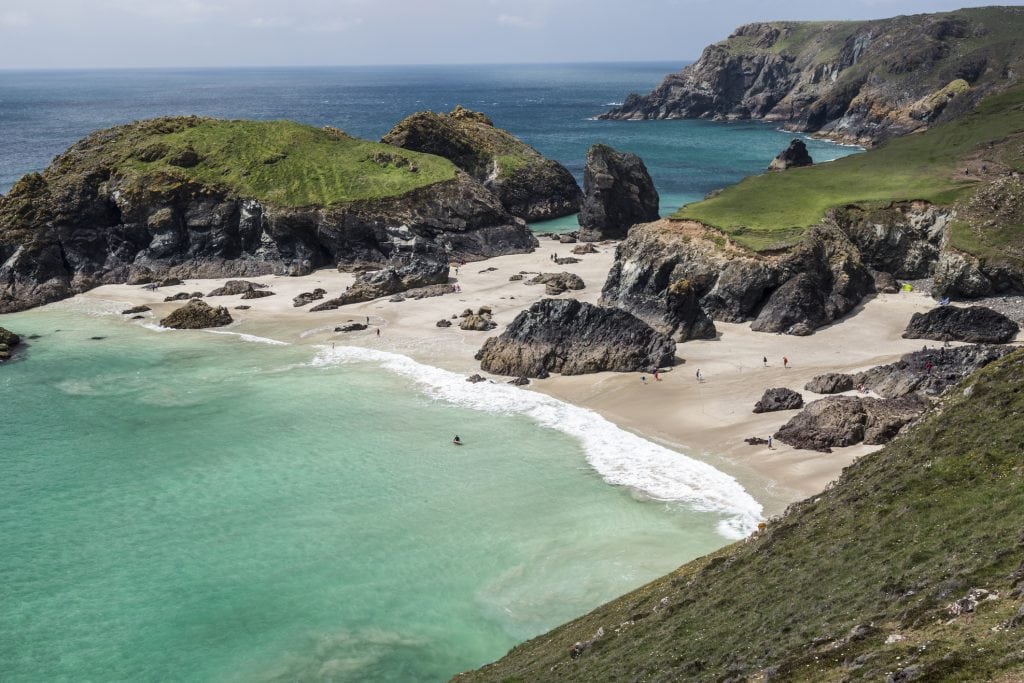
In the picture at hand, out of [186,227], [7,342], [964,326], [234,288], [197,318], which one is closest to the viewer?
[964,326]

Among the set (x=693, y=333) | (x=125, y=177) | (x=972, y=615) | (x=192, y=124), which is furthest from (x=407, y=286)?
(x=972, y=615)

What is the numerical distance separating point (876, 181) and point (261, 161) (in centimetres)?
6943

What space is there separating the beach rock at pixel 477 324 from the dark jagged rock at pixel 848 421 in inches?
1189

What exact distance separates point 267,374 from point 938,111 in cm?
16506

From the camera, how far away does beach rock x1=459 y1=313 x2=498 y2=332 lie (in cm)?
7431

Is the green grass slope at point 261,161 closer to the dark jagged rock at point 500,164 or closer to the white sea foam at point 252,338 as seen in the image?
the dark jagged rock at point 500,164

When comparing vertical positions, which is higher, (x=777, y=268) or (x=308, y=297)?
(x=777, y=268)

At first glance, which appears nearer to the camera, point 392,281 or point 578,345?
point 578,345

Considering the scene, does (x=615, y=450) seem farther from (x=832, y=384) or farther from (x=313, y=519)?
(x=313, y=519)

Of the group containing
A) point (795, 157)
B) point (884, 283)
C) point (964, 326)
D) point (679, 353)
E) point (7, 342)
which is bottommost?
point (7, 342)

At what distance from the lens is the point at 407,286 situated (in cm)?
8825

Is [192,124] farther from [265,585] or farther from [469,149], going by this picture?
[265,585]

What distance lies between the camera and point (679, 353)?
6525 cm

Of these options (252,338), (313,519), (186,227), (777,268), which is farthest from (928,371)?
(186,227)
